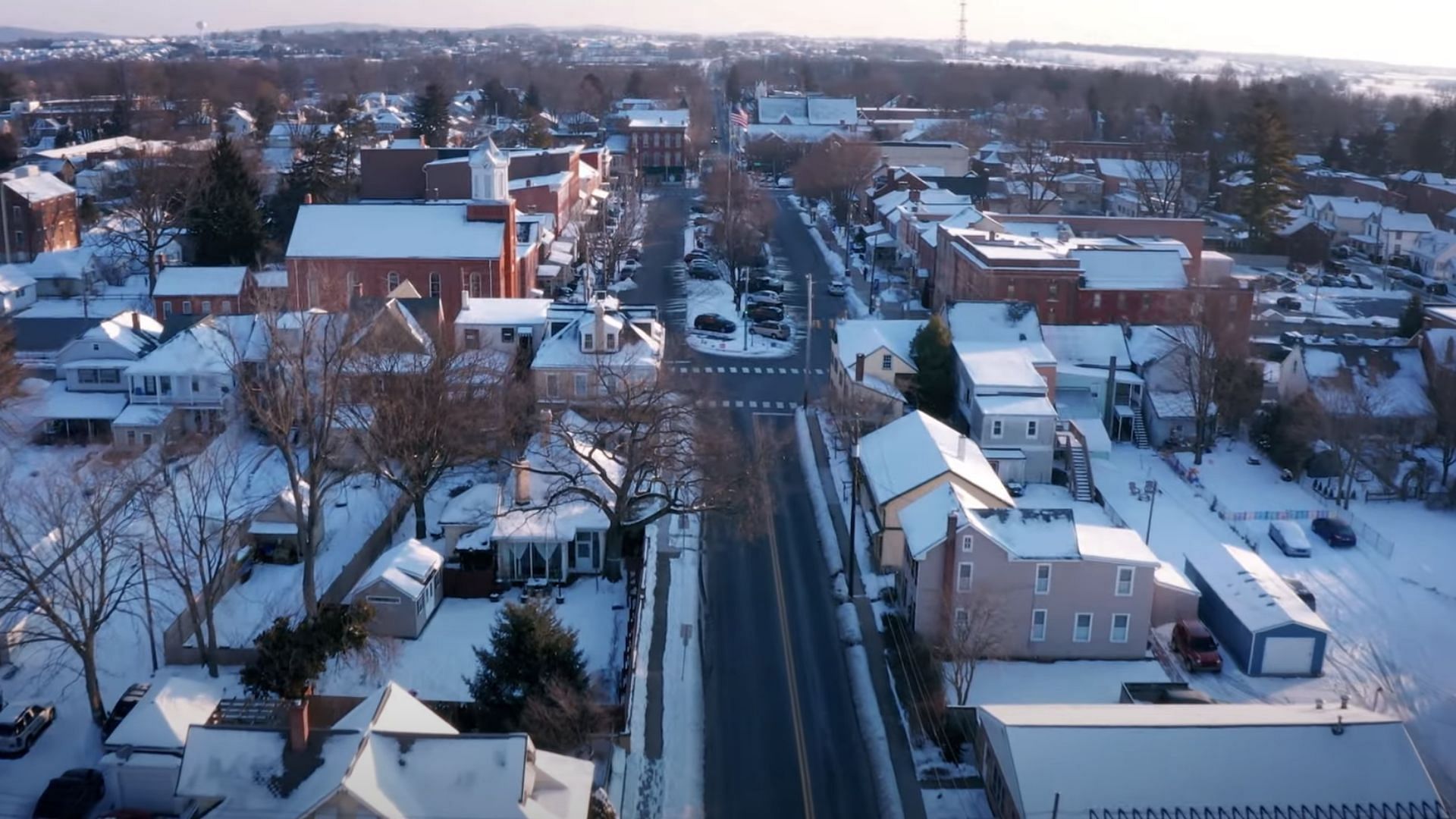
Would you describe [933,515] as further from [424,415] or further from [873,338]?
[873,338]

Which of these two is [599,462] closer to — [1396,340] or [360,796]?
[360,796]

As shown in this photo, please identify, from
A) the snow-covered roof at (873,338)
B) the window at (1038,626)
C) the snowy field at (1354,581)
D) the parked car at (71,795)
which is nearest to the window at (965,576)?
the window at (1038,626)

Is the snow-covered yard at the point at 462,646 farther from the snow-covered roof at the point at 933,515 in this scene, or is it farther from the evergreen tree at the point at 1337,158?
the evergreen tree at the point at 1337,158

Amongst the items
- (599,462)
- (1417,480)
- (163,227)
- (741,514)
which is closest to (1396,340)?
(1417,480)

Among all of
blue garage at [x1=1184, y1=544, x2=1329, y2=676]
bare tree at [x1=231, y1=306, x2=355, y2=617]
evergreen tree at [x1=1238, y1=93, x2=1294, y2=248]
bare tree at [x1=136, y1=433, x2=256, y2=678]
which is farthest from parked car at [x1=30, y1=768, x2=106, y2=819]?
evergreen tree at [x1=1238, y1=93, x2=1294, y2=248]

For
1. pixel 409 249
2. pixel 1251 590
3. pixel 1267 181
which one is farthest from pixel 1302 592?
pixel 1267 181

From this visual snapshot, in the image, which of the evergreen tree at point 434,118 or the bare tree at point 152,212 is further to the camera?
the evergreen tree at point 434,118
